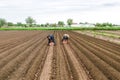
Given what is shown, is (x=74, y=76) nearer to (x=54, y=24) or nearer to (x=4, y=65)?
(x=4, y=65)

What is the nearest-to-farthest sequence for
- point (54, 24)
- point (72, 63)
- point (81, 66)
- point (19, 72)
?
point (19, 72) < point (81, 66) < point (72, 63) < point (54, 24)

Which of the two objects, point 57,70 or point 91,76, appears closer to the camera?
point 91,76

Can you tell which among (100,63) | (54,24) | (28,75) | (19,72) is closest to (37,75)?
(28,75)

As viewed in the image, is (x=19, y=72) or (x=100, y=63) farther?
(x=100, y=63)

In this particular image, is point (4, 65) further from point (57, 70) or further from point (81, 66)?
point (81, 66)

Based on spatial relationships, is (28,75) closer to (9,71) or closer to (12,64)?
(9,71)

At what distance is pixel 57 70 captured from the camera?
1078 cm

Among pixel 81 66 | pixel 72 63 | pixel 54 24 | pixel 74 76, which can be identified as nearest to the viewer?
pixel 74 76

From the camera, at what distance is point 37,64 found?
1234 centimetres

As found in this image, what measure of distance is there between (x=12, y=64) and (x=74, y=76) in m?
4.27

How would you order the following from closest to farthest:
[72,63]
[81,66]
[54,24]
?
[81,66] < [72,63] < [54,24]

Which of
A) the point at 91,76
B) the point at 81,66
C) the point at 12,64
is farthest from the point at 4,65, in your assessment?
the point at 91,76

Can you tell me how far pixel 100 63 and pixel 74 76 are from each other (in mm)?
3529

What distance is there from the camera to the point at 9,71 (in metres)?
10.7
